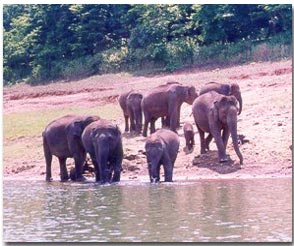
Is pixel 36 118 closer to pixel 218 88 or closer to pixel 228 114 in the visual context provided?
pixel 218 88

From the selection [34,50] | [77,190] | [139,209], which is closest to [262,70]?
[34,50]

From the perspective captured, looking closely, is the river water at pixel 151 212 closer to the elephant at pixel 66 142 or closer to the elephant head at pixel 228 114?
the elephant at pixel 66 142

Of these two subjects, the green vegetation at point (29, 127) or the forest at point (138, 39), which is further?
the forest at point (138, 39)

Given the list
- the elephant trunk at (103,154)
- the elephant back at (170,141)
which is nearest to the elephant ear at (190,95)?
the elephant back at (170,141)

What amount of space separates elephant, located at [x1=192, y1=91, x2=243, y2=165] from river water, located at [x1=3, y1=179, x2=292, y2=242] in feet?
5.17

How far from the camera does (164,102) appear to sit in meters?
25.9

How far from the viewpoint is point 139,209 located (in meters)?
16.3

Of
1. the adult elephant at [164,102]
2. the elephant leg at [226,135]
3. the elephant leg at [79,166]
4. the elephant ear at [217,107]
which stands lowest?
the elephant leg at [79,166]

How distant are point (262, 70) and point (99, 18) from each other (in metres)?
8.90

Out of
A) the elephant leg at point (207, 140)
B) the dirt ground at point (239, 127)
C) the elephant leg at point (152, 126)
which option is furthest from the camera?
the elephant leg at point (152, 126)

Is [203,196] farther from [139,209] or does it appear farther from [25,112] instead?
[25,112]

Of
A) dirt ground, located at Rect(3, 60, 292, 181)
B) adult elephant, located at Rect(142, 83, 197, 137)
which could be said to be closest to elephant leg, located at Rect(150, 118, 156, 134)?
adult elephant, located at Rect(142, 83, 197, 137)

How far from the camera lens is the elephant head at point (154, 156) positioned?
2027 centimetres

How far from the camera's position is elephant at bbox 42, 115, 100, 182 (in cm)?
2188
